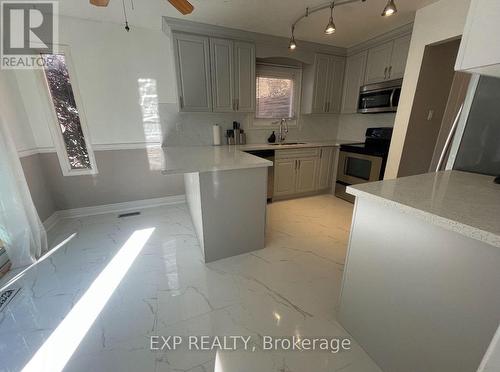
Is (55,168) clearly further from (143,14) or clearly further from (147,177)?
(143,14)

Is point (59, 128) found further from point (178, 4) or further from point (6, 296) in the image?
point (178, 4)

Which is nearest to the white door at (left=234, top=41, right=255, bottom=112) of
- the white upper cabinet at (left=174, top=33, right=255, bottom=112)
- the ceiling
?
the white upper cabinet at (left=174, top=33, right=255, bottom=112)

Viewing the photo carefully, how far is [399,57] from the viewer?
2.73 metres

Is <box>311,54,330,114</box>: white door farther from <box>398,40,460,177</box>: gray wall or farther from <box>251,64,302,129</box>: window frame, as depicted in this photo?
<box>398,40,460,177</box>: gray wall

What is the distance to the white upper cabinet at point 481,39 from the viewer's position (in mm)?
790

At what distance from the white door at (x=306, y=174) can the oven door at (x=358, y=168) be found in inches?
17.1

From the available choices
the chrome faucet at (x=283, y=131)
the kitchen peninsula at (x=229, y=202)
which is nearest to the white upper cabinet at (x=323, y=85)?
the chrome faucet at (x=283, y=131)

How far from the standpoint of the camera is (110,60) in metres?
2.66

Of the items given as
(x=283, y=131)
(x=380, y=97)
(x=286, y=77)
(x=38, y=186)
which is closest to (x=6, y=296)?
(x=38, y=186)

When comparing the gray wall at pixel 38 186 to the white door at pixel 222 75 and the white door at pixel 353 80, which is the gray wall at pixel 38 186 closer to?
the white door at pixel 222 75

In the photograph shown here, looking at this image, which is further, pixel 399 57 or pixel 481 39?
pixel 399 57

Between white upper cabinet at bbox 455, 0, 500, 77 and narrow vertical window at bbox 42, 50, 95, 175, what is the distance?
12.1 ft

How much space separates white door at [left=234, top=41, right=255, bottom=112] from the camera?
2.90 m

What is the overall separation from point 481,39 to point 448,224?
79cm
